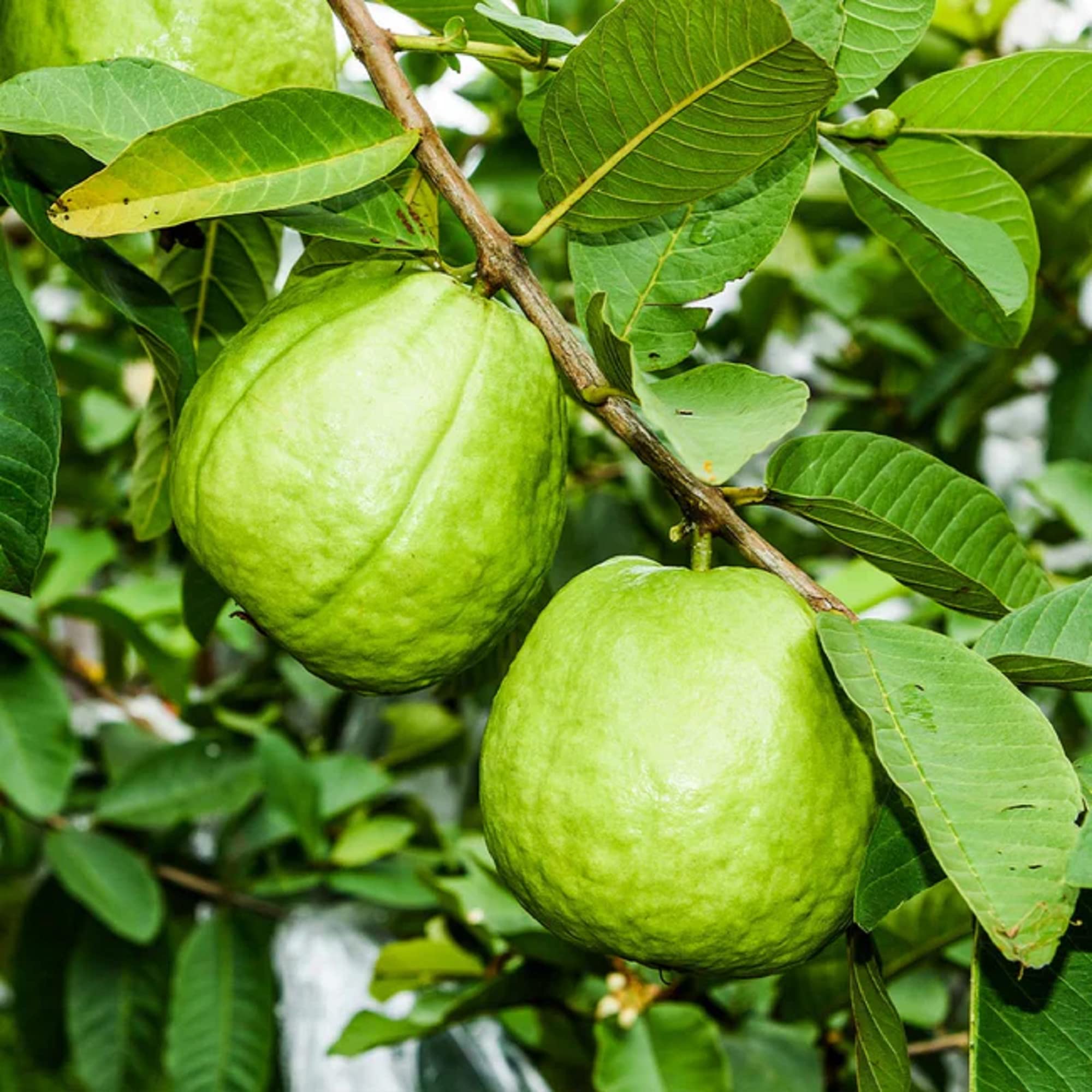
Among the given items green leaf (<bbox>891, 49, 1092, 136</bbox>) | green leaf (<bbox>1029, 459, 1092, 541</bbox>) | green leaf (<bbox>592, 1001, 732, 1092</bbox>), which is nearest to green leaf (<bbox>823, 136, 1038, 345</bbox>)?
green leaf (<bbox>891, 49, 1092, 136</bbox>)

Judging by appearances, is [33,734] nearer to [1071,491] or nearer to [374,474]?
[374,474]

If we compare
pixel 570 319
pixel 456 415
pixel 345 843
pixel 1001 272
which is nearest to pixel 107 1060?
pixel 345 843

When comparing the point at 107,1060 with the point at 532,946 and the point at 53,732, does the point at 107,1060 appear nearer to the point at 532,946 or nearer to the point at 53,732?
the point at 53,732

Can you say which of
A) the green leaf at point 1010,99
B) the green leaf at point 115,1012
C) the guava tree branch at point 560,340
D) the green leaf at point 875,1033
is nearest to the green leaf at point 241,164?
the guava tree branch at point 560,340

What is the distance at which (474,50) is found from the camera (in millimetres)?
894

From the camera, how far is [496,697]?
2.70ft

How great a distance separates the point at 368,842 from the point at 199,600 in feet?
2.76

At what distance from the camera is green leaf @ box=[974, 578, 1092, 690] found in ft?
2.55

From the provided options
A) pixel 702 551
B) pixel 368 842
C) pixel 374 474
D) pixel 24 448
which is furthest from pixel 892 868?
pixel 368 842

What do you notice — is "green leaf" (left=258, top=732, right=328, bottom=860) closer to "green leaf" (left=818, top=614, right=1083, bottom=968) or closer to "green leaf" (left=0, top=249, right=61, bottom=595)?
"green leaf" (left=0, top=249, right=61, bottom=595)

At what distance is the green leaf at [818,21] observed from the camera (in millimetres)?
767

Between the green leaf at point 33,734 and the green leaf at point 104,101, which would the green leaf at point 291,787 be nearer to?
the green leaf at point 33,734

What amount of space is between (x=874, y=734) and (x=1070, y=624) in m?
0.22

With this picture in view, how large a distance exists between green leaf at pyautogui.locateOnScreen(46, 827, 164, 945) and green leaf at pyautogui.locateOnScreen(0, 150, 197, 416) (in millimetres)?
1050
